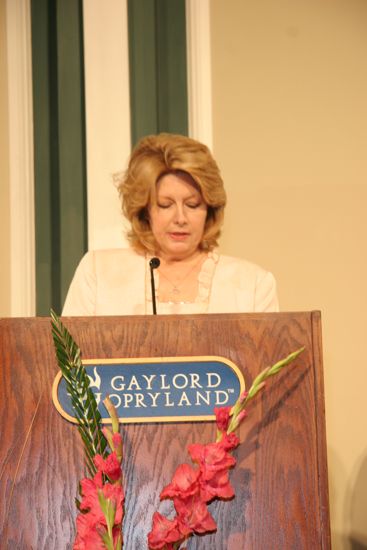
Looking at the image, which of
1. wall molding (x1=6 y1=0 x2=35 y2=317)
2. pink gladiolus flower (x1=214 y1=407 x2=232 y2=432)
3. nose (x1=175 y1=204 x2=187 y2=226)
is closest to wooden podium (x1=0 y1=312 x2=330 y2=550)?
pink gladiolus flower (x1=214 y1=407 x2=232 y2=432)

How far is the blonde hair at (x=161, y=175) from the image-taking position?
2457 mm

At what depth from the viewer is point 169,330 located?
1.47 metres

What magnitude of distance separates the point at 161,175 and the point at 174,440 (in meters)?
1.20

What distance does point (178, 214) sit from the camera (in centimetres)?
244

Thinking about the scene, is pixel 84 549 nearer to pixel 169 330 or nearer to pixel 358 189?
pixel 169 330

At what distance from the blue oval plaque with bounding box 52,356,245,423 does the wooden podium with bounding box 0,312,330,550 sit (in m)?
0.02

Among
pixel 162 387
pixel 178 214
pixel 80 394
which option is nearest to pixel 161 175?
pixel 178 214

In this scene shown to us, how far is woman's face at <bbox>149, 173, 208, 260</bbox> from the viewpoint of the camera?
2447 millimetres

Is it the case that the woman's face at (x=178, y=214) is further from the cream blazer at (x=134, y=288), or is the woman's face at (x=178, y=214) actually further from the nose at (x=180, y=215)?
the cream blazer at (x=134, y=288)

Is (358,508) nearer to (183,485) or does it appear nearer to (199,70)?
(199,70)

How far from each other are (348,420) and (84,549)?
1.88 m

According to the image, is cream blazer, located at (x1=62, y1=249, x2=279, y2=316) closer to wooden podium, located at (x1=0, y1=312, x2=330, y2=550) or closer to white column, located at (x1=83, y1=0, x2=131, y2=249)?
white column, located at (x1=83, y1=0, x2=131, y2=249)

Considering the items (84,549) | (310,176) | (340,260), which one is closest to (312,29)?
(310,176)

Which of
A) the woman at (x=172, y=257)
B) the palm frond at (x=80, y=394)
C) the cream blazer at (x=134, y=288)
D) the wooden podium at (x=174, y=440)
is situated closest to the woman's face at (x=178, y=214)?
the woman at (x=172, y=257)
